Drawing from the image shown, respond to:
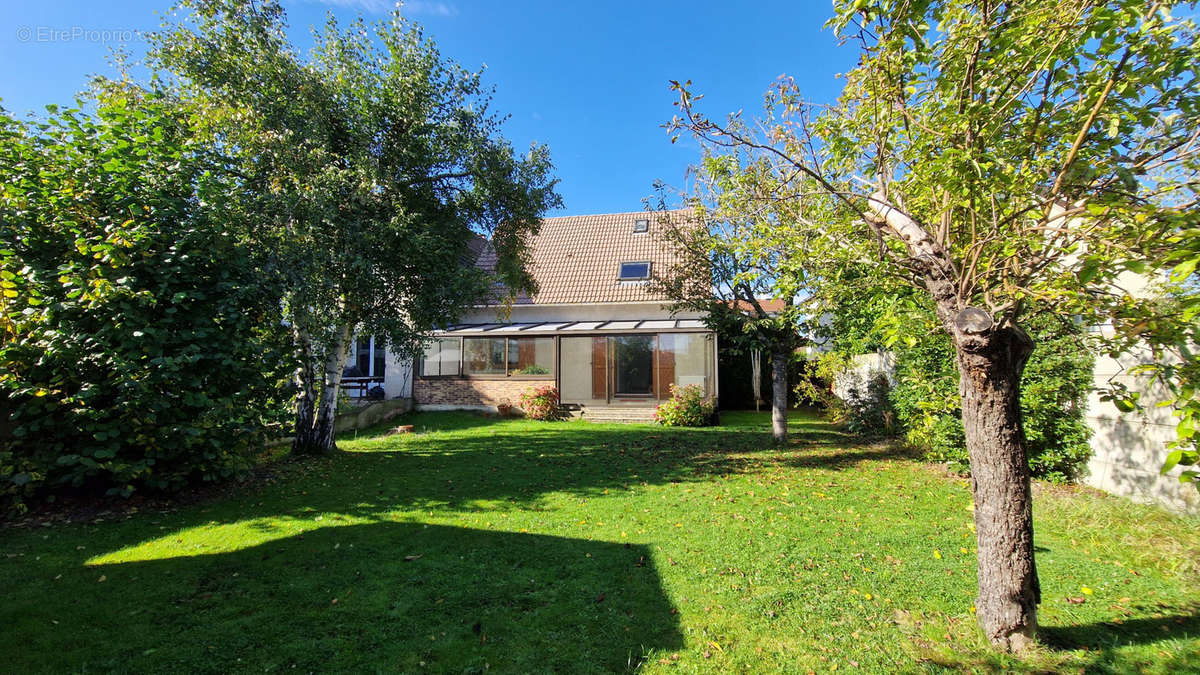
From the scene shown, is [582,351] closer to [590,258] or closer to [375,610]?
[590,258]

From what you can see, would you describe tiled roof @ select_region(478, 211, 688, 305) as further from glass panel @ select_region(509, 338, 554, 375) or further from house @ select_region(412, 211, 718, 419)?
glass panel @ select_region(509, 338, 554, 375)

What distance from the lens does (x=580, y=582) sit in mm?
3973

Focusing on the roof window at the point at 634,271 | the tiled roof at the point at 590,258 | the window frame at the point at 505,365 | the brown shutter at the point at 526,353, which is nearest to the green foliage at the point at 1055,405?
the tiled roof at the point at 590,258

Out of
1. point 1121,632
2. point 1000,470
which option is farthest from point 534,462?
point 1121,632

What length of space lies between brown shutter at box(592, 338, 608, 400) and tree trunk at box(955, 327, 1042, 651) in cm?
1308

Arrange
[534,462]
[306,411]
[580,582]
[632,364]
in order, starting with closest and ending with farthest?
[580,582] → [534,462] → [306,411] → [632,364]

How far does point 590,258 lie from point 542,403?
677 centimetres

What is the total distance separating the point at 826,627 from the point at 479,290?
6808mm

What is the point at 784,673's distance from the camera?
112 inches

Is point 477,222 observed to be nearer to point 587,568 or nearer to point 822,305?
point 822,305

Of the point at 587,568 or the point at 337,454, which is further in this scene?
the point at 337,454

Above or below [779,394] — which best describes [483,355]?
above

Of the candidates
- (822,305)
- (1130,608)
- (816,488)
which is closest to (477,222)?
(822,305)

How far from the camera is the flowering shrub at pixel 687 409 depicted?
1388 centimetres
